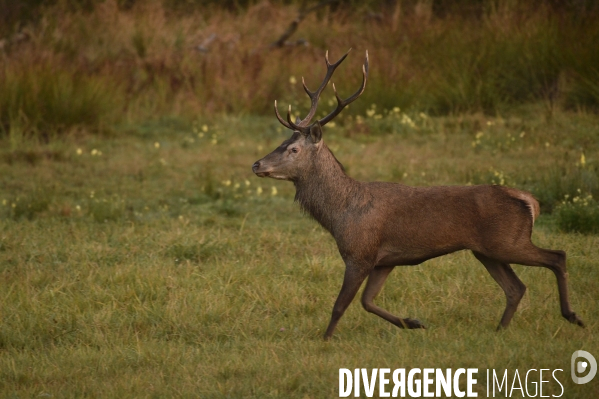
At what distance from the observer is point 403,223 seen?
6117 mm

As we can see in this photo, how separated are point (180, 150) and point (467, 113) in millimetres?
4226

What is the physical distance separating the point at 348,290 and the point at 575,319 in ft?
4.91

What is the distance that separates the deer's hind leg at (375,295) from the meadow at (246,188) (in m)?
0.12

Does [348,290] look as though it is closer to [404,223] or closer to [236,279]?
[404,223]

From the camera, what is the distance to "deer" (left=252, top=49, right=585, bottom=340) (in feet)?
19.5

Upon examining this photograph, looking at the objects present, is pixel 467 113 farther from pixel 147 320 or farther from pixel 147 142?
pixel 147 320

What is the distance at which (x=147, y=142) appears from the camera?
13.6 metres

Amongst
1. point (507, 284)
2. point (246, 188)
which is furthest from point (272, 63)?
point (507, 284)

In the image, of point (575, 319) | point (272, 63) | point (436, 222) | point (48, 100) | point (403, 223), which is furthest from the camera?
point (272, 63)

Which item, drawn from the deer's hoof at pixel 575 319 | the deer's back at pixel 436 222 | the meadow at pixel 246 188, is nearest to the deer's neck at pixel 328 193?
the deer's back at pixel 436 222

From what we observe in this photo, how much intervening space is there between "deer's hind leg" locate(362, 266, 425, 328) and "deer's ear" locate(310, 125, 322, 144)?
101 centimetres

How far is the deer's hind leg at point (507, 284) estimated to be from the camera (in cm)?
612

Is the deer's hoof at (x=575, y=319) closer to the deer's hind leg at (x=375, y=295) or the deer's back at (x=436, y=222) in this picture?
the deer's back at (x=436, y=222)

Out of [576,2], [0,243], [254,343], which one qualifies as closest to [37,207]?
[0,243]
